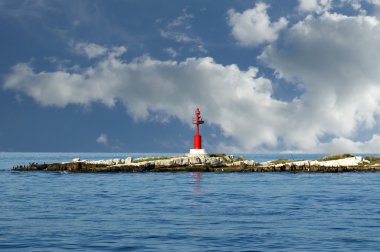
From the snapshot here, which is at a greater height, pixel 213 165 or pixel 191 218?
pixel 213 165

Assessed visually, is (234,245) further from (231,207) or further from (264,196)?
(264,196)

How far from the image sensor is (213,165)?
304 ft

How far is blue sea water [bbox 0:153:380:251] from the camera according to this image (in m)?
26.5

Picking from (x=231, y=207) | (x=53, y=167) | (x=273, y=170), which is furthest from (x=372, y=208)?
(x=53, y=167)

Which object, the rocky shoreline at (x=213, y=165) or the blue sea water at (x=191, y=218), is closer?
the blue sea water at (x=191, y=218)

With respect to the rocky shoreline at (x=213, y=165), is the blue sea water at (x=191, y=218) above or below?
below

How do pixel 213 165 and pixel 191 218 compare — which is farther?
pixel 213 165

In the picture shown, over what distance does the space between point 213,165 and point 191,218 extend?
5728 cm

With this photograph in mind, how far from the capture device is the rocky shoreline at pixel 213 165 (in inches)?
3420

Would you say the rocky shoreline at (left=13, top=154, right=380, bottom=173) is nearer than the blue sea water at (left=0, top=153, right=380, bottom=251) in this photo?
No

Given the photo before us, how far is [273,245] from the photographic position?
26047 mm

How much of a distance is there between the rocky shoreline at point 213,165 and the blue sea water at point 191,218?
1095 inches

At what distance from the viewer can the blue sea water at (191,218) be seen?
26.5m

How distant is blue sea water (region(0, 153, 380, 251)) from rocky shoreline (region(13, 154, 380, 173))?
27817mm
